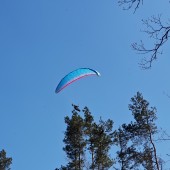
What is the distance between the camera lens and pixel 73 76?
27.7 meters

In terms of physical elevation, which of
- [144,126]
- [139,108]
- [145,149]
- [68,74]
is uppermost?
[68,74]

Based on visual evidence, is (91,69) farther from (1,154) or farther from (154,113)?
(1,154)

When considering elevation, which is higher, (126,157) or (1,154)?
(1,154)

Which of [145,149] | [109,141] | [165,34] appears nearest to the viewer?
[165,34]

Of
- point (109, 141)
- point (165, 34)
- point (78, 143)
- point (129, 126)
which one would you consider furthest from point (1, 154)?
point (165, 34)

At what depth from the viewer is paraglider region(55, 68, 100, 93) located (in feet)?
89.6

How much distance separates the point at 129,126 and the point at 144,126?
4.02 ft

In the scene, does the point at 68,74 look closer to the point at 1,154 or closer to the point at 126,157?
the point at 126,157

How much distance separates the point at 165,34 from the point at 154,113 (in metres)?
22.6

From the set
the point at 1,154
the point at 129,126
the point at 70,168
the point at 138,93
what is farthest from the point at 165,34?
the point at 1,154

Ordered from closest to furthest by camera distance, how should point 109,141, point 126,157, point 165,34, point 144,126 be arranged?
1. point 165,34
2. point 144,126
3. point 126,157
4. point 109,141

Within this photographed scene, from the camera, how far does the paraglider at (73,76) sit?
27.3 m

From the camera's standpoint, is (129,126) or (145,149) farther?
(129,126)

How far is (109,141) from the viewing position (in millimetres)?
30750
